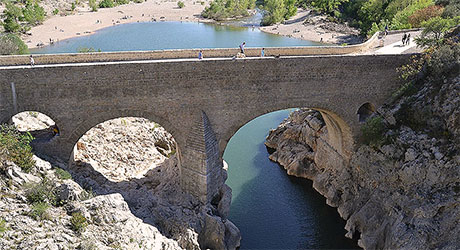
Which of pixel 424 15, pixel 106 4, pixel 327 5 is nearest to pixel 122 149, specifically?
pixel 424 15

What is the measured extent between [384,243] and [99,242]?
44.0 feet

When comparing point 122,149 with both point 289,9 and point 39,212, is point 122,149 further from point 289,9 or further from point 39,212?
point 289,9

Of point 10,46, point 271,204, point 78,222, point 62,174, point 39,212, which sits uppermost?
point 10,46

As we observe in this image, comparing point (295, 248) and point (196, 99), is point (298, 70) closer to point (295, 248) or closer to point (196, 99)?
point (196, 99)

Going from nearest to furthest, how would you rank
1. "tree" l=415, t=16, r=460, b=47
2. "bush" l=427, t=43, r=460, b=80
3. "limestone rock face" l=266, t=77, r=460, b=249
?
"limestone rock face" l=266, t=77, r=460, b=249 → "bush" l=427, t=43, r=460, b=80 → "tree" l=415, t=16, r=460, b=47

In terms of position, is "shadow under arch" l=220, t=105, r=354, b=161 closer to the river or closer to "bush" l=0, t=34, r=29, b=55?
the river

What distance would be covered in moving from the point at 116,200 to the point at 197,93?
6.18 m

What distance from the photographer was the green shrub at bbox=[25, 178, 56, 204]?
1398 cm

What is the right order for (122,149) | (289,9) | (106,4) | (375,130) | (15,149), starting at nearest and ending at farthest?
1. (15,149)
2. (375,130)
3. (122,149)
4. (289,9)
5. (106,4)

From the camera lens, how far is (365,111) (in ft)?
74.4

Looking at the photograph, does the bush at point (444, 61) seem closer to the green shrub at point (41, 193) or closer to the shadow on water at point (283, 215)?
the shadow on water at point (283, 215)

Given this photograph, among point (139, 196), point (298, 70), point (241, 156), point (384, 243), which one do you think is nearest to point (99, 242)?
point (139, 196)

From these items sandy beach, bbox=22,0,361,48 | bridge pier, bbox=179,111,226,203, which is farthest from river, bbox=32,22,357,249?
sandy beach, bbox=22,0,361,48

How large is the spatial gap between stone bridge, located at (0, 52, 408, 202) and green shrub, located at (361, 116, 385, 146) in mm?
741
